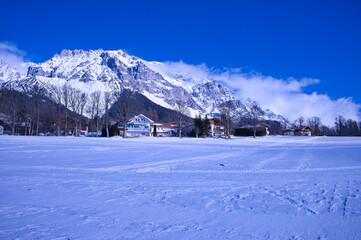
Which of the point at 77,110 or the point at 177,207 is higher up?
the point at 77,110

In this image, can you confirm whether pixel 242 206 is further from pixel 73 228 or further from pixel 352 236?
pixel 73 228

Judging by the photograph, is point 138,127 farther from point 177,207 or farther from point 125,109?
point 177,207

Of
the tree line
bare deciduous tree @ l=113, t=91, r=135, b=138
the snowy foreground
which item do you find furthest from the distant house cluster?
the snowy foreground

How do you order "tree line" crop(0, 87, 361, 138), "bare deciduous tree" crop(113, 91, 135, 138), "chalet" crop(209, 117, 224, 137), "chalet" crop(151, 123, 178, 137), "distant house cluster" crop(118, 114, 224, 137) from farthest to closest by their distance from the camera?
1. "chalet" crop(209, 117, 224, 137)
2. "chalet" crop(151, 123, 178, 137)
3. "distant house cluster" crop(118, 114, 224, 137)
4. "tree line" crop(0, 87, 361, 138)
5. "bare deciduous tree" crop(113, 91, 135, 138)

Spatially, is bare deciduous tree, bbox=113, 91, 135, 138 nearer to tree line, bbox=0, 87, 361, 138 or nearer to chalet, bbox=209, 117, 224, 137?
tree line, bbox=0, 87, 361, 138

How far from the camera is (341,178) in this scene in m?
9.09

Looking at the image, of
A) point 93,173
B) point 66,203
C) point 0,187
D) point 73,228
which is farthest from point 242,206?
point 0,187

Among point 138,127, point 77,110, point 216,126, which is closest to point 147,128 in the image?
point 138,127

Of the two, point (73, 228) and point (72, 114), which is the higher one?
point (72, 114)

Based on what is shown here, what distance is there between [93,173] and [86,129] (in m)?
99.1

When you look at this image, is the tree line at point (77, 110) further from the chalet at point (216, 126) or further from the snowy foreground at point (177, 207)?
the snowy foreground at point (177, 207)

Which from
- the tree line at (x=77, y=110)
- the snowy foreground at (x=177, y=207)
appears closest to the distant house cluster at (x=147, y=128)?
the tree line at (x=77, y=110)

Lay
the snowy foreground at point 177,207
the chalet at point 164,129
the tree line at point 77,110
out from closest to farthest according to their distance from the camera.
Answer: the snowy foreground at point 177,207 → the tree line at point 77,110 → the chalet at point 164,129

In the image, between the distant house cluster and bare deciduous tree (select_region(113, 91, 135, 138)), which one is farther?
the distant house cluster
